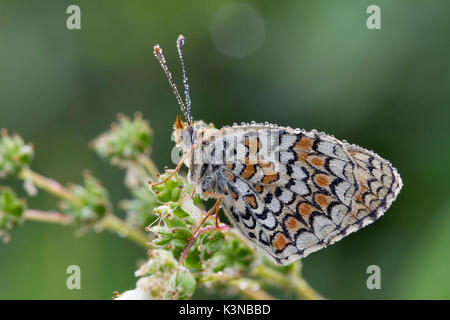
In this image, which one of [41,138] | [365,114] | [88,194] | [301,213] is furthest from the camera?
[41,138]

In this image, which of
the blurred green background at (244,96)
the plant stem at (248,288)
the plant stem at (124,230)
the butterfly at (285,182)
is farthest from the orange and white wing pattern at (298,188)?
the plant stem at (124,230)

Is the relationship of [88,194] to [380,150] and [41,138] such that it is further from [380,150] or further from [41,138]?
[380,150]

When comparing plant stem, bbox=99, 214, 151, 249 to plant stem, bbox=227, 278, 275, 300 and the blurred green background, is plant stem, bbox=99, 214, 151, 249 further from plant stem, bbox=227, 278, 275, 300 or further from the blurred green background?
plant stem, bbox=227, 278, 275, 300

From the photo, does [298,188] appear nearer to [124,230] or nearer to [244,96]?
[124,230]

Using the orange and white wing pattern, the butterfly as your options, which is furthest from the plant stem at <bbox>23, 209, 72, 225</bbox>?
the orange and white wing pattern

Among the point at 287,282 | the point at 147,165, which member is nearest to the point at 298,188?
the point at 287,282

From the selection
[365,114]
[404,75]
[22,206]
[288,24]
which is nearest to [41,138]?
[22,206]

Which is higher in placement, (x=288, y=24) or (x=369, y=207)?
(x=288, y=24)
